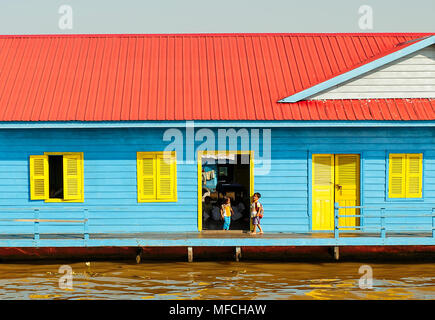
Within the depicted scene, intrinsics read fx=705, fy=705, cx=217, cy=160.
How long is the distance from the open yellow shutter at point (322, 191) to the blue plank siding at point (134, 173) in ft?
0.62

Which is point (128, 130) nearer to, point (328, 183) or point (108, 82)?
point (108, 82)

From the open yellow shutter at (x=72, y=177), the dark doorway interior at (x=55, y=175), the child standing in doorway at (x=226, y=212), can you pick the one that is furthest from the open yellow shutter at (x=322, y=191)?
the dark doorway interior at (x=55, y=175)

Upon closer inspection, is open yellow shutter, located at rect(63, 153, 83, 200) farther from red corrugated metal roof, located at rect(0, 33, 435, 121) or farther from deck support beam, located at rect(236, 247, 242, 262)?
deck support beam, located at rect(236, 247, 242, 262)

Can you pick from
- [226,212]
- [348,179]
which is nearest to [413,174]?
[348,179]

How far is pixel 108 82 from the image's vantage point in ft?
65.0

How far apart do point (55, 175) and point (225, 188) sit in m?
5.71

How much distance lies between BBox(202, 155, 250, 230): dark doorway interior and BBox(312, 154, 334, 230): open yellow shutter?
1.96m

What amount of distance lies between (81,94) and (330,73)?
713cm

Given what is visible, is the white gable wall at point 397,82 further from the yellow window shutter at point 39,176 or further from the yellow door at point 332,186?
the yellow window shutter at point 39,176

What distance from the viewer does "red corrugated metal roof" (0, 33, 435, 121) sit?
18.4m

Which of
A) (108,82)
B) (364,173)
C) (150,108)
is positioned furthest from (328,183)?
(108,82)

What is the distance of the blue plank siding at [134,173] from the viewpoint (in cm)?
1870
